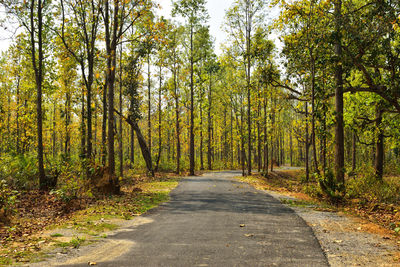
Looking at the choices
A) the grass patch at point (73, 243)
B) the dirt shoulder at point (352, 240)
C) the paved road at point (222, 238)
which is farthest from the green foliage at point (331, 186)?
the grass patch at point (73, 243)

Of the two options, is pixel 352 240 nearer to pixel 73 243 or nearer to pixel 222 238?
pixel 222 238

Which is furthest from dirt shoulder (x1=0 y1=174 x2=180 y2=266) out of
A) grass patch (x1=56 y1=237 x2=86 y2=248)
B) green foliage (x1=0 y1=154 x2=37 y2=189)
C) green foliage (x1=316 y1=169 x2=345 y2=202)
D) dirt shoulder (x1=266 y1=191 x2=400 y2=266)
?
green foliage (x1=316 y1=169 x2=345 y2=202)

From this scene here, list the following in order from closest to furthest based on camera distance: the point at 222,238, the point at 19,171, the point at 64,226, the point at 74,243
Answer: the point at 74,243 → the point at 222,238 → the point at 64,226 → the point at 19,171

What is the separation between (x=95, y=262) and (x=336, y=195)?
33.7ft

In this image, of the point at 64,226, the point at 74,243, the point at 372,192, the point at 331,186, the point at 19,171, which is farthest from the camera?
the point at 19,171

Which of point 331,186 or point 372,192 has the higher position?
point 331,186

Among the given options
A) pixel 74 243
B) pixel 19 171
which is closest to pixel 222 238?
pixel 74 243

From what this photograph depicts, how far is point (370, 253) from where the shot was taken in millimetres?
5742

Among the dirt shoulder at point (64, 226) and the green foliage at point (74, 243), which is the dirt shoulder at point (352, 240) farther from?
the green foliage at point (74, 243)

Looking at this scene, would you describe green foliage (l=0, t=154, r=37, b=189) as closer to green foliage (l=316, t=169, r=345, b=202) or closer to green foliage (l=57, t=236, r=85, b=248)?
green foliage (l=57, t=236, r=85, b=248)

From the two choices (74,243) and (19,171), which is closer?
(74,243)

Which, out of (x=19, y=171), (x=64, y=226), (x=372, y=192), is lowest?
(x=372, y=192)

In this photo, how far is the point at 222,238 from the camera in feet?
21.7

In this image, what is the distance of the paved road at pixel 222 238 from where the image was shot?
206 inches
